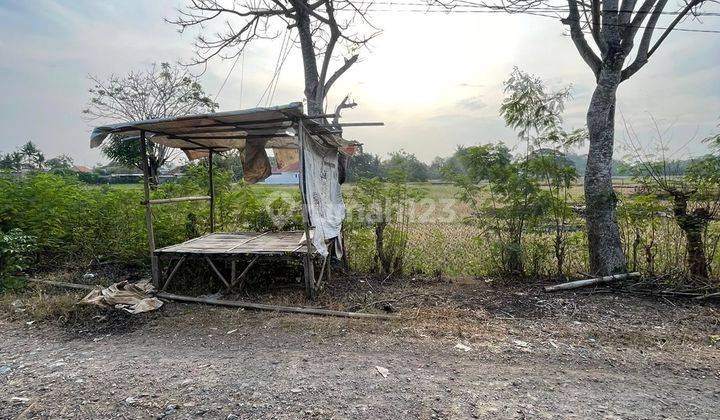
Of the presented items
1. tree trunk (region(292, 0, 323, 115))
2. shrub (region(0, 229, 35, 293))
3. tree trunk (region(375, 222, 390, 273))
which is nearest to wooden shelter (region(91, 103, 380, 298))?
tree trunk (region(375, 222, 390, 273))

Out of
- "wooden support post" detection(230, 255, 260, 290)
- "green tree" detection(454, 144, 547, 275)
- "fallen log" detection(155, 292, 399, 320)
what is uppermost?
"green tree" detection(454, 144, 547, 275)

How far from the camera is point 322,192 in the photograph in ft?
16.8

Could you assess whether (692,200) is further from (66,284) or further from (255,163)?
(66,284)

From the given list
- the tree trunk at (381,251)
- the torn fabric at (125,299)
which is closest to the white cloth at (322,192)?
the tree trunk at (381,251)

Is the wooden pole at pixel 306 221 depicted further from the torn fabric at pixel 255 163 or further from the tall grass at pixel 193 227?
the torn fabric at pixel 255 163

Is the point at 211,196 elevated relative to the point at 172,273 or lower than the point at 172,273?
elevated

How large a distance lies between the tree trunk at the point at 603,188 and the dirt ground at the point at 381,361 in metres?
0.54

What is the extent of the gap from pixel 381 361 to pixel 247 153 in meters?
3.83

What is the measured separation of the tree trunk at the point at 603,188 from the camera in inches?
190

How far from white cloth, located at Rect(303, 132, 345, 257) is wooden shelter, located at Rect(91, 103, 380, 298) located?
0.02 m

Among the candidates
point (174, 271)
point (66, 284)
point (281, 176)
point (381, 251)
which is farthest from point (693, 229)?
point (281, 176)

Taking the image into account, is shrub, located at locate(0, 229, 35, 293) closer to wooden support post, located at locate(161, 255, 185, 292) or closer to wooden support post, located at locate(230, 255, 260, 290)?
wooden support post, located at locate(161, 255, 185, 292)

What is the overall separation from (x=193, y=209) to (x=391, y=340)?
4567mm

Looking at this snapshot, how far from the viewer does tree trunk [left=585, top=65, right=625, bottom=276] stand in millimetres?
4828
